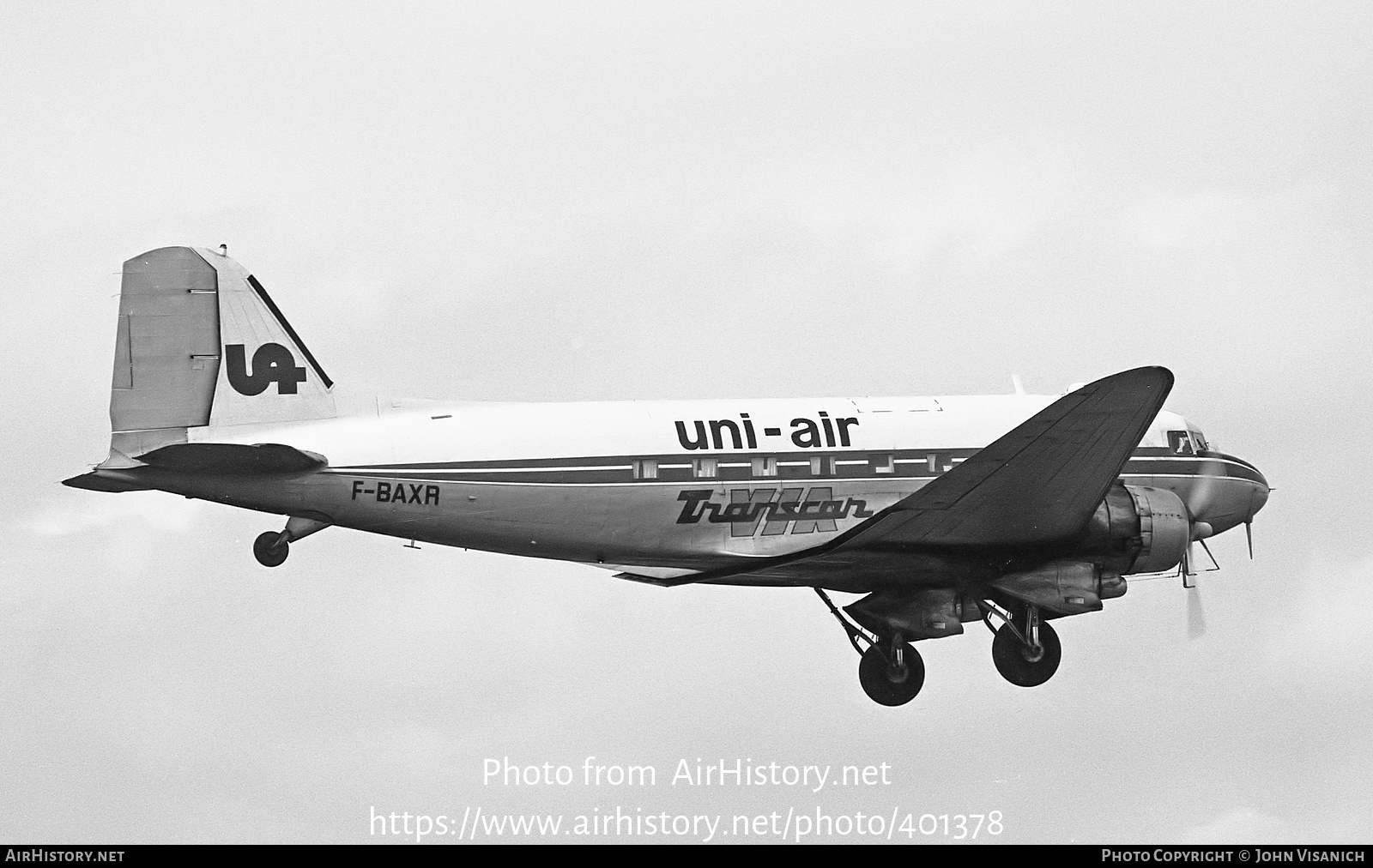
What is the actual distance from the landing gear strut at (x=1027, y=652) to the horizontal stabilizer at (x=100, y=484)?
12.2 metres

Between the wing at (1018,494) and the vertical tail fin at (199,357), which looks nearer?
the wing at (1018,494)

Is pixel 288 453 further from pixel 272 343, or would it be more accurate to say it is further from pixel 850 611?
pixel 850 611

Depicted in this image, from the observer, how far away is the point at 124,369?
27422mm

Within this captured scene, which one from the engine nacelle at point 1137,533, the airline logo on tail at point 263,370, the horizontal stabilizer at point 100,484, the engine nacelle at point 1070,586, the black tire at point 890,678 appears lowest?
the black tire at point 890,678

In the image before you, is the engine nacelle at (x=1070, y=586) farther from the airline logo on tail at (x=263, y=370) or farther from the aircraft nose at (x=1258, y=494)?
the airline logo on tail at (x=263, y=370)

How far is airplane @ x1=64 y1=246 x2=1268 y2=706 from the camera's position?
27.2 m

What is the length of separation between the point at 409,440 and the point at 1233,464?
12701 millimetres

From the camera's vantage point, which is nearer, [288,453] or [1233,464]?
[288,453]

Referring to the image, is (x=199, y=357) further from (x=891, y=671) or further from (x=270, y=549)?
(x=891, y=671)

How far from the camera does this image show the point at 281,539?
27516 mm

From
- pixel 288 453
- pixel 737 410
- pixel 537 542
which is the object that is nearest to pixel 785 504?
pixel 737 410

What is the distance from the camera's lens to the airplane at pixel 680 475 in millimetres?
27203

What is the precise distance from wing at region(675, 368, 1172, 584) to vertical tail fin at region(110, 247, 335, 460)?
6.10m

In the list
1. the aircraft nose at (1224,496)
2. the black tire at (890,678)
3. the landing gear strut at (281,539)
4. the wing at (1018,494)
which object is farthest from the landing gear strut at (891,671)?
the landing gear strut at (281,539)
